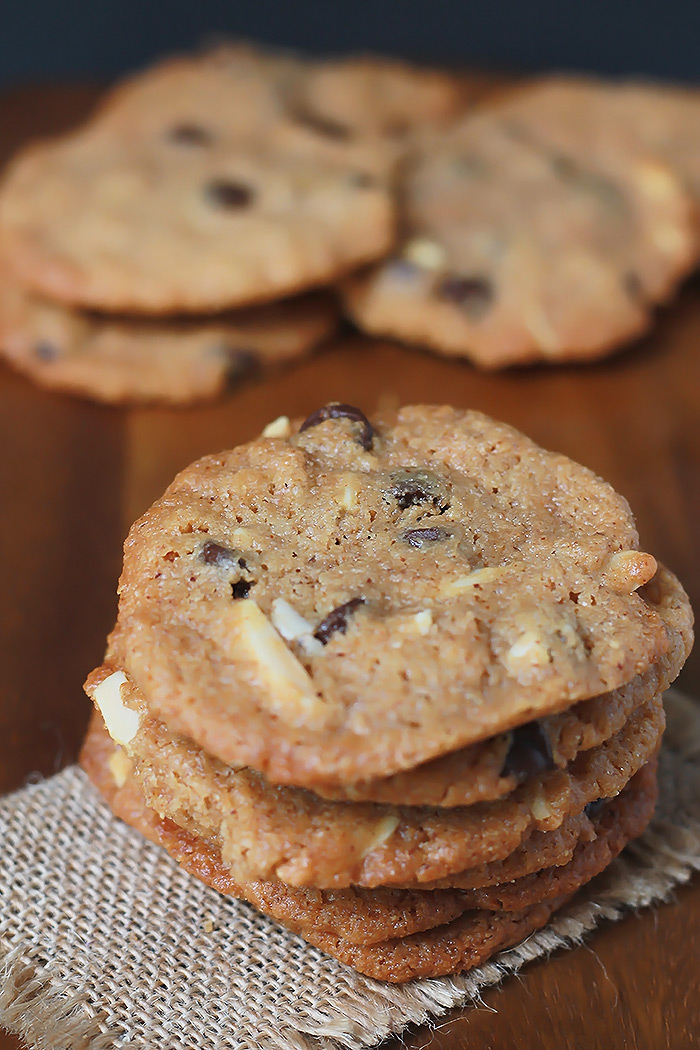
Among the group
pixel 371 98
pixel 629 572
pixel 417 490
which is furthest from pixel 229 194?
pixel 629 572

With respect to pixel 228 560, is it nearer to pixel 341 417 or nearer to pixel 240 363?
pixel 341 417

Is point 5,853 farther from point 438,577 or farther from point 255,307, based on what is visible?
point 255,307

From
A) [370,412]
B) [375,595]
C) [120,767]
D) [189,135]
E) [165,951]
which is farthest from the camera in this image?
[189,135]

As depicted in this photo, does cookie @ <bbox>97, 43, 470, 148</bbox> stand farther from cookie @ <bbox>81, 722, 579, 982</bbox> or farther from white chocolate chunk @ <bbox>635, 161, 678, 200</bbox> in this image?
cookie @ <bbox>81, 722, 579, 982</bbox>

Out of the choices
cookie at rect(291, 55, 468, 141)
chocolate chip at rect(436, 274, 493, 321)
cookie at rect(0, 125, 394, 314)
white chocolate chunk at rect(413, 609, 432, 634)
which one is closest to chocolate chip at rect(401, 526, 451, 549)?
white chocolate chunk at rect(413, 609, 432, 634)

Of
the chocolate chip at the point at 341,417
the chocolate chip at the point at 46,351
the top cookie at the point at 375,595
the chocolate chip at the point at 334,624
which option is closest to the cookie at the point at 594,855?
the top cookie at the point at 375,595

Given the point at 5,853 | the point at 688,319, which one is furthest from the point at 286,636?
the point at 688,319

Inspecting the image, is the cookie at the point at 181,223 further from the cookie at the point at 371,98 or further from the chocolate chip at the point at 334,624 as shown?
the chocolate chip at the point at 334,624
